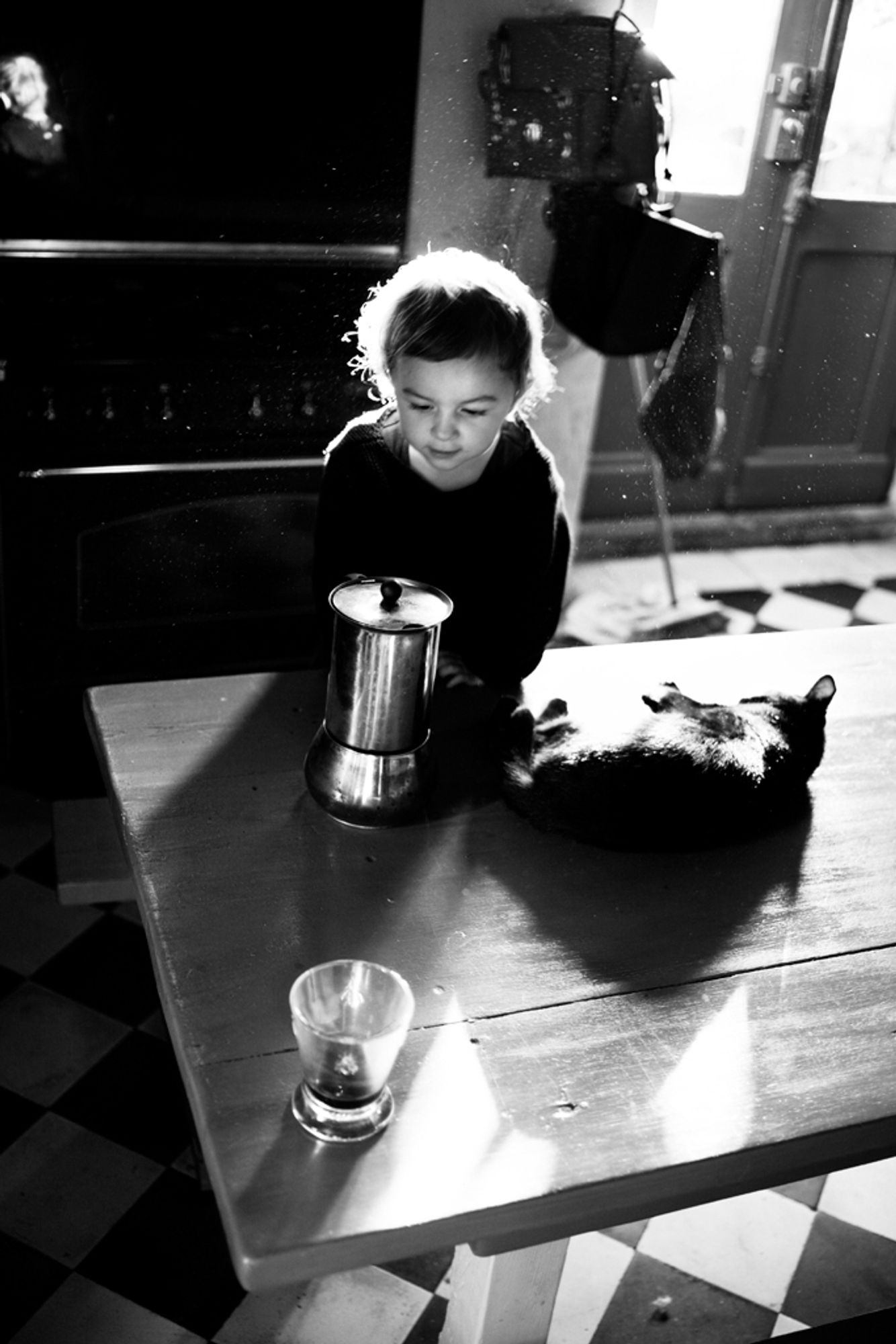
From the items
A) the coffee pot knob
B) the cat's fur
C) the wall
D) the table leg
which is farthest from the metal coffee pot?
the wall

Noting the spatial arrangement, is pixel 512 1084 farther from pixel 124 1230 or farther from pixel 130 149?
pixel 130 149

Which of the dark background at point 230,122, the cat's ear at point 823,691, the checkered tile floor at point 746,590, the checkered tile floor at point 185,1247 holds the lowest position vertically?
the checkered tile floor at point 185,1247

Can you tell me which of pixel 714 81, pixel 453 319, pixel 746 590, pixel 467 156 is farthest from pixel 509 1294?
pixel 746 590

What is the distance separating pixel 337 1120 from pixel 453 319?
3.02 feet

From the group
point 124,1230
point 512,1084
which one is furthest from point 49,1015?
point 512,1084

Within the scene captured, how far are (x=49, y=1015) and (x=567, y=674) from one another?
3.08 feet

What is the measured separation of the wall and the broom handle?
24cm

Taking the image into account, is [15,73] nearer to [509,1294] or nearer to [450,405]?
[450,405]

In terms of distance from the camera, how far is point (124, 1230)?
59.5 inches

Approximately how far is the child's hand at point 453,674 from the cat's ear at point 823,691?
0.40 meters

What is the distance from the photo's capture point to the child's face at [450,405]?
1.45m

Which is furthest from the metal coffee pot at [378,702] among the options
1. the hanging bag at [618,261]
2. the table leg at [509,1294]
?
the hanging bag at [618,261]

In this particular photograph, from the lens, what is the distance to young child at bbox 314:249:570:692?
1.45 meters

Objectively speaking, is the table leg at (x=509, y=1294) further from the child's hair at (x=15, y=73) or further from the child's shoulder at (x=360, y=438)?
the child's hair at (x=15, y=73)
